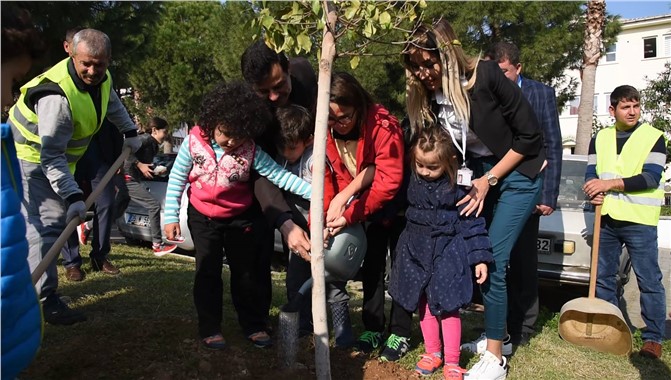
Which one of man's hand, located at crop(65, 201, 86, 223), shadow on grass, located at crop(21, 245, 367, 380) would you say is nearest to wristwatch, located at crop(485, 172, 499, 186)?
shadow on grass, located at crop(21, 245, 367, 380)

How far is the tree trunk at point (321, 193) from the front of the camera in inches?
105

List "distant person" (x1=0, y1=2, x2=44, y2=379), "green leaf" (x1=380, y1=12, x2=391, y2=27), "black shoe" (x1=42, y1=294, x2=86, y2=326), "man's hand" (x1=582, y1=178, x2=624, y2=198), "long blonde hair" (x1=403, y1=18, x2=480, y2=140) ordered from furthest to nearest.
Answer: "man's hand" (x1=582, y1=178, x2=624, y2=198)
"black shoe" (x1=42, y1=294, x2=86, y2=326)
"long blonde hair" (x1=403, y1=18, x2=480, y2=140)
"green leaf" (x1=380, y1=12, x2=391, y2=27)
"distant person" (x1=0, y1=2, x2=44, y2=379)

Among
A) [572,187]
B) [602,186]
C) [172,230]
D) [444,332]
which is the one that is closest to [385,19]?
[172,230]

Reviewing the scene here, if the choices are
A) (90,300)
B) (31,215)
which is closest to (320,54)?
(31,215)

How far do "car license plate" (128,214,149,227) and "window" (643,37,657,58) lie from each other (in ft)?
121

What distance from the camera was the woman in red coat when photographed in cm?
338

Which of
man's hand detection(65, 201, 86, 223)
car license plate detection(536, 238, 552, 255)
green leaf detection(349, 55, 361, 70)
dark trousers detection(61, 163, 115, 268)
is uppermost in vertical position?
green leaf detection(349, 55, 361, 70)

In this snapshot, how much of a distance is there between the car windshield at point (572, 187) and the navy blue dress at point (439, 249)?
10.6 feet

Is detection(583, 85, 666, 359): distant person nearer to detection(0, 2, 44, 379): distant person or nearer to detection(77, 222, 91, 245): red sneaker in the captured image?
detection(0, 2, 44, 379): distant person

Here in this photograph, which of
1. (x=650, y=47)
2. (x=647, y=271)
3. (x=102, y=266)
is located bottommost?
(x=102, y=266)

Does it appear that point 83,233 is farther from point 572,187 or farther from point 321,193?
point 321,193

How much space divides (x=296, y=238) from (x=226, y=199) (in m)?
0.55

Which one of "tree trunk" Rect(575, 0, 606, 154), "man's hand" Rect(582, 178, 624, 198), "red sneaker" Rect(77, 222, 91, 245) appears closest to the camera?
"man's hand" Rect(582, 178, 624, 198)

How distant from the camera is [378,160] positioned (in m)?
3.43
